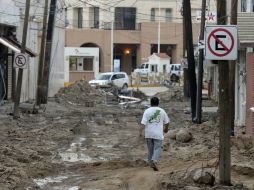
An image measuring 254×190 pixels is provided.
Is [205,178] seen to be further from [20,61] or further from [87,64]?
[87,64]

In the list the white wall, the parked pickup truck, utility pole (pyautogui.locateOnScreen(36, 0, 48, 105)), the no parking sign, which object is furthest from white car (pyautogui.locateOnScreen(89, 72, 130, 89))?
the no parking sign

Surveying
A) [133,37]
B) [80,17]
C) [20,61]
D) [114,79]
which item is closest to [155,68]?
[133,37]

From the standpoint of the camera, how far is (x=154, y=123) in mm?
13828

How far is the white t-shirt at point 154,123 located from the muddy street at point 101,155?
775mm

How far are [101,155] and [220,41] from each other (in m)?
7.10

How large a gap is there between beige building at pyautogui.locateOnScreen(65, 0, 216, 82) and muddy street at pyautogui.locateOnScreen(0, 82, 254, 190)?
170 ft

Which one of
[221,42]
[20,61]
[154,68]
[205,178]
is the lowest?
[205,178]

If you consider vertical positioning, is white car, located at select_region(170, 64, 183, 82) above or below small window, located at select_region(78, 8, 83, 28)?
below

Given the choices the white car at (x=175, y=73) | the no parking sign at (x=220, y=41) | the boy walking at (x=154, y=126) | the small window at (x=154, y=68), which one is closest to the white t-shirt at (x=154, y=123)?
the boy walking at (x=154, y=126)

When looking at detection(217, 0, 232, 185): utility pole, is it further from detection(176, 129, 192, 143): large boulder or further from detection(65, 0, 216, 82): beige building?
detection(65, 0, 216, 82): beige building

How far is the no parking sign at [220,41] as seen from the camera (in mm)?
11344

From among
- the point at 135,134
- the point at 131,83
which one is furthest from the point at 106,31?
the point at 135,134

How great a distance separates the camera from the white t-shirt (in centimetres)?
1380

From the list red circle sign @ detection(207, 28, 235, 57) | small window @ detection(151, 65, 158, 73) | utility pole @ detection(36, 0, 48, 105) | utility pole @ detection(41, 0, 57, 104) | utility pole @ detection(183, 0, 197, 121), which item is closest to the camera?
red circle sign @ detection(207, 28, 235, 57)
